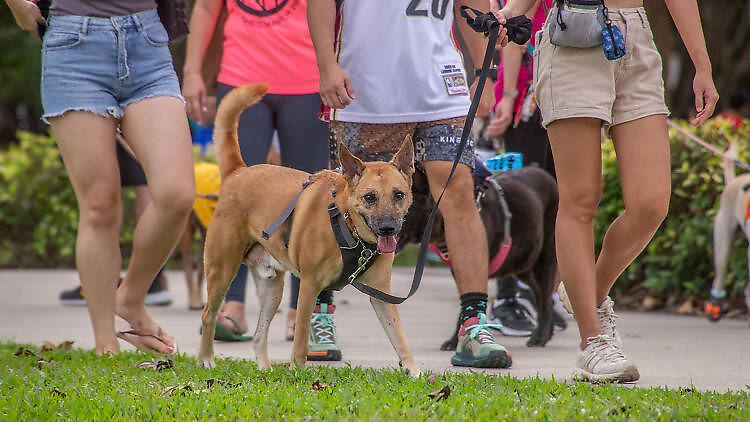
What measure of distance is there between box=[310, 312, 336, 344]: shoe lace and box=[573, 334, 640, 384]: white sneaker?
4.48 ft

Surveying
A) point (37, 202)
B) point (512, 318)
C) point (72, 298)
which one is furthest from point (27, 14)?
point (37, 202)

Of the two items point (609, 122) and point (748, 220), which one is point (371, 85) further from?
point (748, 220)

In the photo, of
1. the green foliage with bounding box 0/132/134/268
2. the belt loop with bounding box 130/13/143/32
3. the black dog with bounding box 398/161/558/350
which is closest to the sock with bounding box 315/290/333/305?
the black dog with bounding box 398/161/558/350

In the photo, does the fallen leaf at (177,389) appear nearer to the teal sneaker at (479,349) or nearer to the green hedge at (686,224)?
the teal sneaker at (479,349)

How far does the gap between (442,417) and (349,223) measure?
1120 mm

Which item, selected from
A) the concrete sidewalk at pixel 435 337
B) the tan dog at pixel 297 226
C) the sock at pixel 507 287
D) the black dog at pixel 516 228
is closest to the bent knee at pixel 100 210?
the tan dog at pixel 297 226

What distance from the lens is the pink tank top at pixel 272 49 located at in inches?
205

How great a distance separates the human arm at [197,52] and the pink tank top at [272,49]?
14 cm

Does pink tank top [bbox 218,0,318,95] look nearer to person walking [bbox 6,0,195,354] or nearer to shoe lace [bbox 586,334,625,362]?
person walking [bbox 6,0,195,354]

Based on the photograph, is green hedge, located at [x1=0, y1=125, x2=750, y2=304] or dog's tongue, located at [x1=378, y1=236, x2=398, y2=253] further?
green hedge, located at [x1=0, y1=125, x2=750, y2=304]

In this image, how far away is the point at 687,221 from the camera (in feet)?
23.4

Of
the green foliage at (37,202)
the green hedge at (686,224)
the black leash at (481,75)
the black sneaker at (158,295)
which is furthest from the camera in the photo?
the green foliage at (37,202)

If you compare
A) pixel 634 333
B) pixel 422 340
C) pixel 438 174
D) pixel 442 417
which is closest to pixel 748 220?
pixel 634 333

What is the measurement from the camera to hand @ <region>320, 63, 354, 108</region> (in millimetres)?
4230
